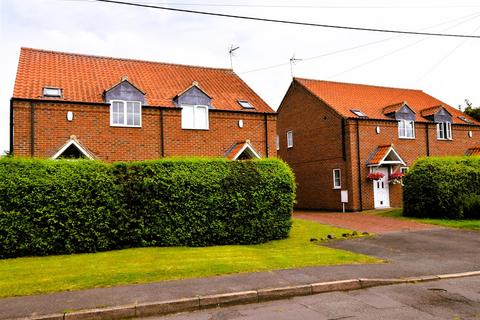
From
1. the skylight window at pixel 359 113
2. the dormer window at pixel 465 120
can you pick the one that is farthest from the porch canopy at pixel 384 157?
the dormer window at pixel 465 120

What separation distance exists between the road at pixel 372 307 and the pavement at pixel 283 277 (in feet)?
1.99

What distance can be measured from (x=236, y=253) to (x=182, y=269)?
8.30 feet

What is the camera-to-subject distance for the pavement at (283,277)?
21.3ft

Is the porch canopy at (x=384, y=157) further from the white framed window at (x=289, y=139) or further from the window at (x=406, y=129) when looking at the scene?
the white framed window at (x=289, y=139)

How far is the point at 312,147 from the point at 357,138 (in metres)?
3.74

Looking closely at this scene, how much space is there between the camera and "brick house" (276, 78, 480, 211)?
24.2 m

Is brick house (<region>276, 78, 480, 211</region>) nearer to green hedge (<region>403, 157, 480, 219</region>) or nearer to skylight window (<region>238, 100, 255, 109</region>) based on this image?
green hedge (<region>403, 157, 480, 219</region>)

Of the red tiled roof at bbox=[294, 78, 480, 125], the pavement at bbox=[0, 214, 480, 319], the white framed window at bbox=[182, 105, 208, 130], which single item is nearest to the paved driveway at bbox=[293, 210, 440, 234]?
the pavement at bbox=[0, 214, 480, 319]

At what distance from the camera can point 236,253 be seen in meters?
11.1

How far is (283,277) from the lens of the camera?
811 centimetres

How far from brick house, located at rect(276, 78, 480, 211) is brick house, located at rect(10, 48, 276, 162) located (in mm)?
5861

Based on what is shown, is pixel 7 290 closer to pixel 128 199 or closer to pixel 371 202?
pixel 128 199

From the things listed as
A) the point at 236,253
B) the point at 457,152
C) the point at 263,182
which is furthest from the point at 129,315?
the point at 457,152

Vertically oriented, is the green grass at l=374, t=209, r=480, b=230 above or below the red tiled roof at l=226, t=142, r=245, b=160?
below
